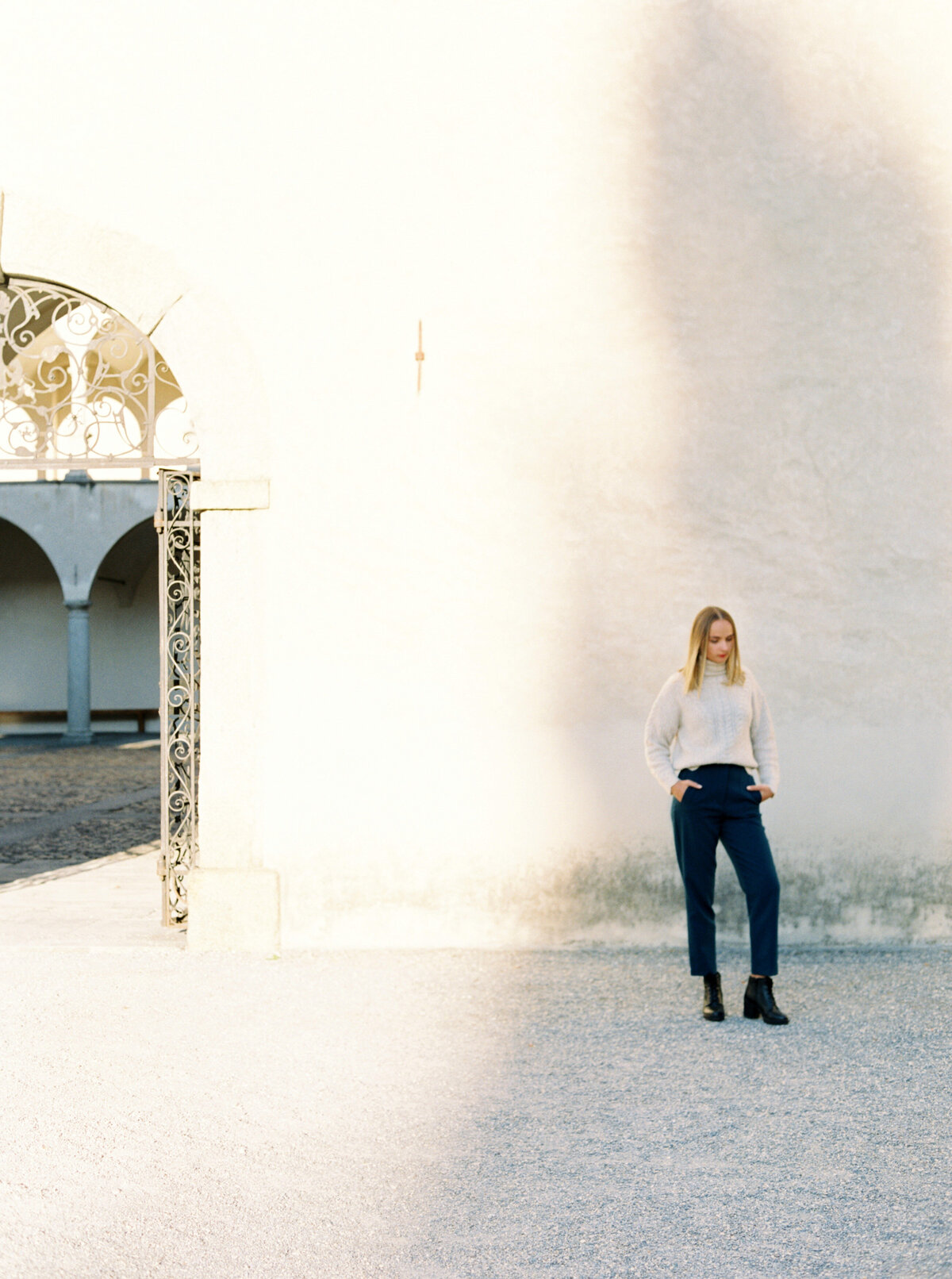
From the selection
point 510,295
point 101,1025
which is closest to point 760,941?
point 101,1025

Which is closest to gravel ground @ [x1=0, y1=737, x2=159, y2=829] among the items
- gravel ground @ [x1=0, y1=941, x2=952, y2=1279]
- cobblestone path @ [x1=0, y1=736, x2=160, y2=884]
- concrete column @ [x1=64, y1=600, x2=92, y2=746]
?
cobblestone path @ [x1=0, y1=736, x2=160, y2=884]

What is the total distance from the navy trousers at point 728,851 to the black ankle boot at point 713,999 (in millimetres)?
34

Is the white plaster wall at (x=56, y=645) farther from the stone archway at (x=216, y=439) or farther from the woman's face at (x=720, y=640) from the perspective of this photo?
the woman's face at (x=720, y=640)

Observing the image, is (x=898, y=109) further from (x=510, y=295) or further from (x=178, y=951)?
(x=178, y=951)

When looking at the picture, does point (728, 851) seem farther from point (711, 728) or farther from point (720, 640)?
point (720, 640)

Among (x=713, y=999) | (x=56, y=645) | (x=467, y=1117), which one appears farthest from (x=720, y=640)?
(x=56, y=645)

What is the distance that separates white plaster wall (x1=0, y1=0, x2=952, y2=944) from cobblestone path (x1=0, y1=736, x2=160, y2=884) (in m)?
3.27

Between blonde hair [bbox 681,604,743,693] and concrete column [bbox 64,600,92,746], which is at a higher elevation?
blonde hair [bbox 681,604,743,693]

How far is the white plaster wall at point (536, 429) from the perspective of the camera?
5270 mm

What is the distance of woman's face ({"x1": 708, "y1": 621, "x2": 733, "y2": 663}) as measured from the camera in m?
4.27

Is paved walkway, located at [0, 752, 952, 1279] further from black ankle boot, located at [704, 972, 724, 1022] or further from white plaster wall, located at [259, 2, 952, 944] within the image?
white plaster wall, located at [259, 2, 952, 944]

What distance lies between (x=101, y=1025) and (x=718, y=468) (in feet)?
11.2

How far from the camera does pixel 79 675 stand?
21.8 metres

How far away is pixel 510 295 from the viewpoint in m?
5.31
